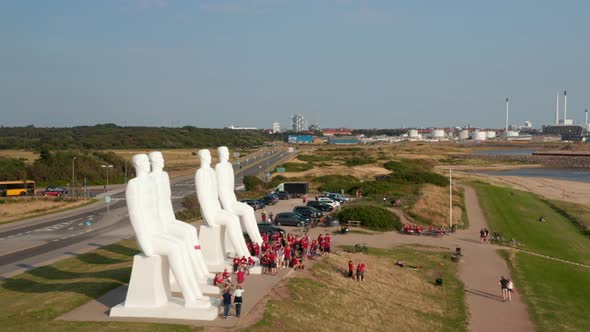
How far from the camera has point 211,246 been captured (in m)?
25.6

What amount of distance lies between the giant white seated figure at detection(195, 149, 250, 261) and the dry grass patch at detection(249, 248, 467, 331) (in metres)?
3.54

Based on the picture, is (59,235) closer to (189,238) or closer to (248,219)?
(248,219)

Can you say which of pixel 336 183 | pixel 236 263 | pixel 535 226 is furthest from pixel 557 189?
pixel 236 263

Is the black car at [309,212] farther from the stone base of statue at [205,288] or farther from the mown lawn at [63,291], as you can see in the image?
the stone base of statue at [205,288]

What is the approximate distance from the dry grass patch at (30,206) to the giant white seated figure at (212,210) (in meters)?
29.7

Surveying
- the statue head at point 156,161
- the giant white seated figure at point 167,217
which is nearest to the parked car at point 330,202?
the giant white seated figure at point 167,217

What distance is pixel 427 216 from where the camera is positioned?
47.1 meters

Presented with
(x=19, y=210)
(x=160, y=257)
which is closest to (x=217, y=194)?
(x=160, y=257)

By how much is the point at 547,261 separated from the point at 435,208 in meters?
16.0

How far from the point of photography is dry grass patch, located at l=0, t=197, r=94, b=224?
50.7m

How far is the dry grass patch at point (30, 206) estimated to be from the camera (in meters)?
50.7

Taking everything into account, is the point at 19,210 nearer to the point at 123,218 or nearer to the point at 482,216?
the point at 123,218

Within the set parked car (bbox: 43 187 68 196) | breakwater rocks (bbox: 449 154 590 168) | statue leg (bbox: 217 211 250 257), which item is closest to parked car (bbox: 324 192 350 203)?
parked car (bbox: 43 187 68 196)

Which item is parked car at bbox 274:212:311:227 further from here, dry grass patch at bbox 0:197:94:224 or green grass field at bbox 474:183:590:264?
dry grass patch at bbox 0:197:94:224
